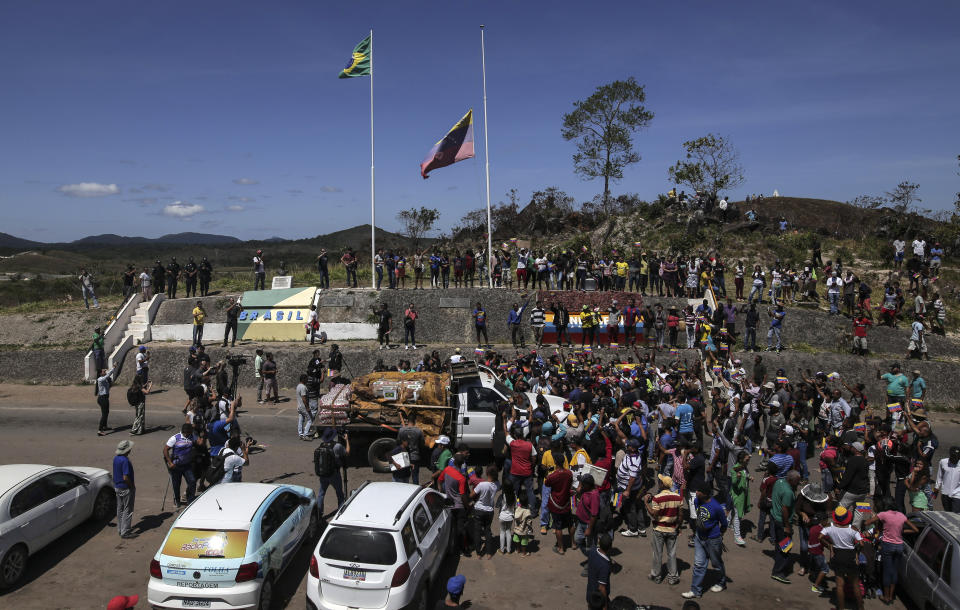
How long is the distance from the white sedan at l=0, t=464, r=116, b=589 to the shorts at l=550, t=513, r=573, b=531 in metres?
8.15

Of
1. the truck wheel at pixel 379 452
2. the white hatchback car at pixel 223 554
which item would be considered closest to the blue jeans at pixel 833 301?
the truck wheel at pixel 379 452

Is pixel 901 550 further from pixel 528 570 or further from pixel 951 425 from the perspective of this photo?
pixel 951 425

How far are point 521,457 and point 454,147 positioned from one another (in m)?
15.1

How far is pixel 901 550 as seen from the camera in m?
8.03

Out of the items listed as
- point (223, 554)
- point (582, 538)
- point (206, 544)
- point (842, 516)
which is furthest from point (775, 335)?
point (206, 544)

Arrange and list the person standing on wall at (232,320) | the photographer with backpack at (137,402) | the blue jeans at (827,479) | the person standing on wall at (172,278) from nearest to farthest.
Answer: the blue jeans at (827,479), the photographer with backpack at (137,402), the person standing on wall at (232,320), the person standing on wall at (172,278)

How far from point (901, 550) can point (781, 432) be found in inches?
134

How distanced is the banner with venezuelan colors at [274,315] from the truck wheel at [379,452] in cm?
1170

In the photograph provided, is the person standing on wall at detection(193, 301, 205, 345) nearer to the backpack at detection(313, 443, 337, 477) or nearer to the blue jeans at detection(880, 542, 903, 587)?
the backpack at detection(313, 443, 337, 477)

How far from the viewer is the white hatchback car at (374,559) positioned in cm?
681

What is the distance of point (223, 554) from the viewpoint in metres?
7.25

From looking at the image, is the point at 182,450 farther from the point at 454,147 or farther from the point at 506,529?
the point at 454,147

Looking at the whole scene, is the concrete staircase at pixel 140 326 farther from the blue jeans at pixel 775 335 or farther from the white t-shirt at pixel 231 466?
the blue jeans at pixel 775 335

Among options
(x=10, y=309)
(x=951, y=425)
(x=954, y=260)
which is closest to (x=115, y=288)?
(x=10, y=309)
